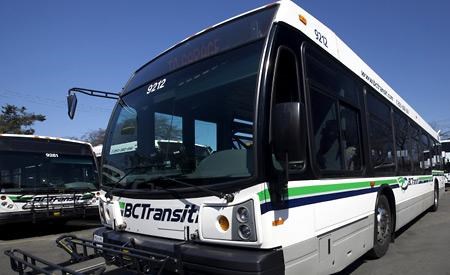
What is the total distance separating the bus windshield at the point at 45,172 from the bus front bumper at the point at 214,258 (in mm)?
7803

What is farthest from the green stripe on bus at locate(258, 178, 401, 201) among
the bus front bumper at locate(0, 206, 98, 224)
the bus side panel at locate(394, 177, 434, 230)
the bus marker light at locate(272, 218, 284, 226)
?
the bus front bumper at locate(0, 206, 98, 224)

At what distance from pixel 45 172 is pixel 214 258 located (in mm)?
9044

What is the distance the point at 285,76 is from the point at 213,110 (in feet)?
2.44

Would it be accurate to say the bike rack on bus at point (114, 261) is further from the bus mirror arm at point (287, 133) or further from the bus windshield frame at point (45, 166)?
the bus windshield frame at point (45, 166)

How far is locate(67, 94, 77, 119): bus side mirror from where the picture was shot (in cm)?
550

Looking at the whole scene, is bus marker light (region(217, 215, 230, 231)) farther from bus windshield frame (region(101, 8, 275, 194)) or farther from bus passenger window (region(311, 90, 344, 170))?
bus passenger window (region(311, 90, 344, 170))

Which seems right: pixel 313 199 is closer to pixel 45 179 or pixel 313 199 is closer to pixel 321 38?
pixel 321 38

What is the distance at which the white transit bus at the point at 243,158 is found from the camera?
3.24 metres

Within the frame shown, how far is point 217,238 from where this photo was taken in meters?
3.26

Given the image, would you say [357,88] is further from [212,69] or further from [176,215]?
Answer: [176,215]

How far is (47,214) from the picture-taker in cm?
1037

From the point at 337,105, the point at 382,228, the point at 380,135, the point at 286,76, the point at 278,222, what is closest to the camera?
the point at 278,222

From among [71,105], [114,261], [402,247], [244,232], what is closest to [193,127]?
[244,232]

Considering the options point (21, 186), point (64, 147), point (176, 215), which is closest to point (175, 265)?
point (176, 215)
